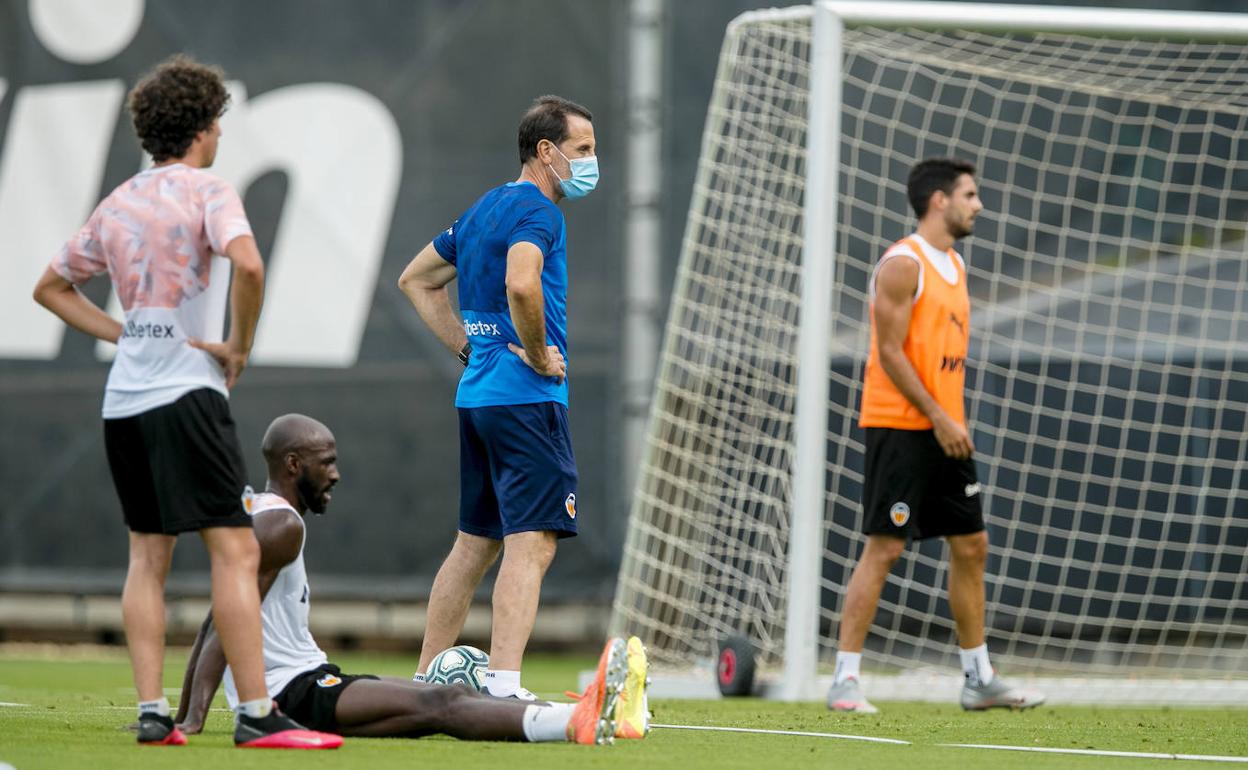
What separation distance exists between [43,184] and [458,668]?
6020 millimetres

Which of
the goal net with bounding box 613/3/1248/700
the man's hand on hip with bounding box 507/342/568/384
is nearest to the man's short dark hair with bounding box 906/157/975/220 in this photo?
the goal net with bounding box 613/3/1248/700

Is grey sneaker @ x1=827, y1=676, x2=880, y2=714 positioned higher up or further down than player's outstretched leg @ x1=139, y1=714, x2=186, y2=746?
further down

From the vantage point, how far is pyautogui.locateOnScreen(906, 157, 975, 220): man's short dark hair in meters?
6.49

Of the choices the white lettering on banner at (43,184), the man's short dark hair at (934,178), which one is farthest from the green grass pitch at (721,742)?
the white lettering on banner at (43,184)

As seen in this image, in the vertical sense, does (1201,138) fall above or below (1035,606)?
above

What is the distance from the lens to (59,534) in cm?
965

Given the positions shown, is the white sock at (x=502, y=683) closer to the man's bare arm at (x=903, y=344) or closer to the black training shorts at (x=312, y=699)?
the black training shorts at (x=312, y=699)

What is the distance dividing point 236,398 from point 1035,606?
449 cm

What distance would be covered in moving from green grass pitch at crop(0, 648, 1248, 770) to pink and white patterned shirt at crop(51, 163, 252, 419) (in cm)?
85

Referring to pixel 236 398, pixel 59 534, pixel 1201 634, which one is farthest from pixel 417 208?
pixel 1201 634

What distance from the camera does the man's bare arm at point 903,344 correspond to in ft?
20.3

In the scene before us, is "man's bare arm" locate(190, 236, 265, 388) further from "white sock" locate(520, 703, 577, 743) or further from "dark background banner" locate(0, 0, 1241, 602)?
"dark background banner" locate(0, 0, 1241, 602)

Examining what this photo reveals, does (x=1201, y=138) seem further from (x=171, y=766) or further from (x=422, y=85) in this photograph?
(x=171, y=766)

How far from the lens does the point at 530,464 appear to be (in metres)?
4.76
